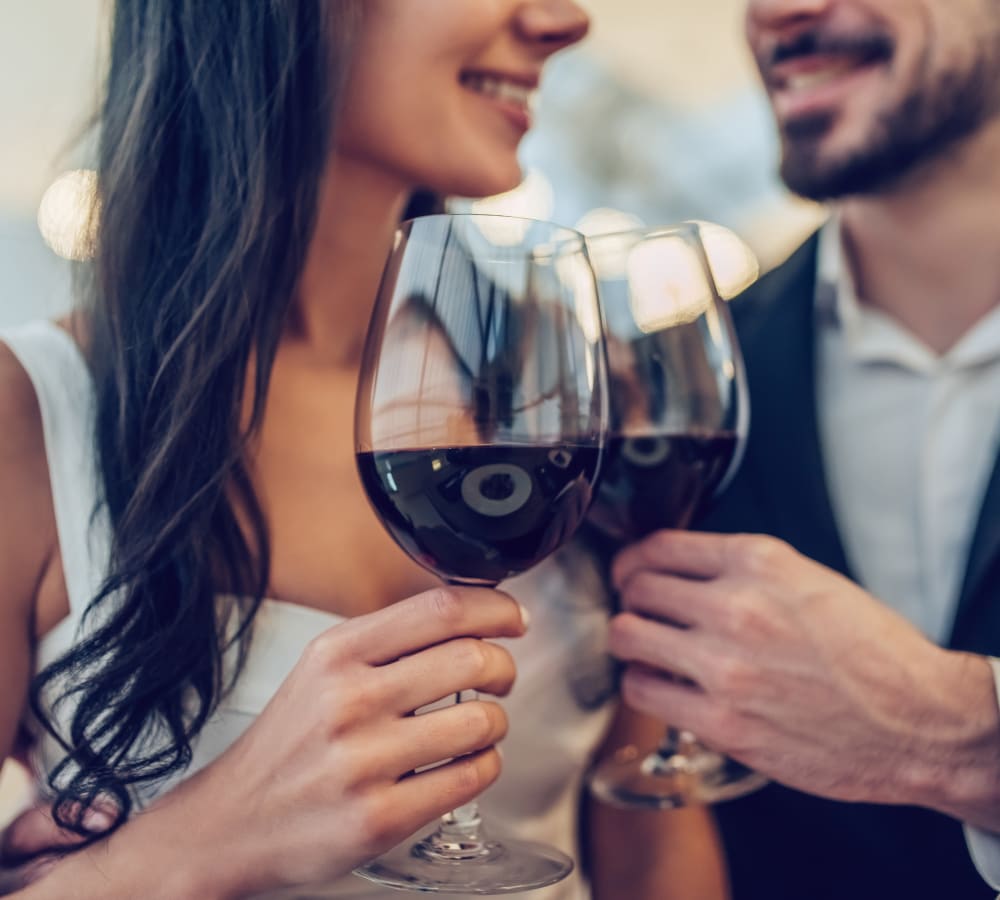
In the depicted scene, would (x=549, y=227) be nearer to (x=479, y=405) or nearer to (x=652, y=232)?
(x=479, y=405)

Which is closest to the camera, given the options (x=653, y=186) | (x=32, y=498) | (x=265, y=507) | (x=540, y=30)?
(x=32, y=498)

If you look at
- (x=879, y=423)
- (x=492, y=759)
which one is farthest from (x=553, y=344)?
(x=879, y=423)

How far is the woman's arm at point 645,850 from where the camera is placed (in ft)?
4.10

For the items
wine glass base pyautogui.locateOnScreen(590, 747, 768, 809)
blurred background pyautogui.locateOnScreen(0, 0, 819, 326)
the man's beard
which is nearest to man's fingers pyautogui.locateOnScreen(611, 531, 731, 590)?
wine glass base pyautogui.locateOnScreen(590, 747, 768, 809)

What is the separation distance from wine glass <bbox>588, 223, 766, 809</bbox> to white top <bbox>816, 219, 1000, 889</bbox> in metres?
0.43

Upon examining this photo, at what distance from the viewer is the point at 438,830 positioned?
0.82m

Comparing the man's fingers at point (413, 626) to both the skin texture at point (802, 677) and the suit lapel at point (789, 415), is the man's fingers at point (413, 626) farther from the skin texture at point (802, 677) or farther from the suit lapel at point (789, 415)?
the suit lapel at point (789, 415)

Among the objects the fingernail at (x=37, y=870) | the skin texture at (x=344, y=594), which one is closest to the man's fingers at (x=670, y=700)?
the skin texture at (x=344, y=594)

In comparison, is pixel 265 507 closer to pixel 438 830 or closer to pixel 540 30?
pixel 438 830

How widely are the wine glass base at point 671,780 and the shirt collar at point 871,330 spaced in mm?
725

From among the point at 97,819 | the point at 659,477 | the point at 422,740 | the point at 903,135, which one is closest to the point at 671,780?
the point at 659,477

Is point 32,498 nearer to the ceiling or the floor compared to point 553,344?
nearer to the floor

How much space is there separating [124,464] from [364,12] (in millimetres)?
557

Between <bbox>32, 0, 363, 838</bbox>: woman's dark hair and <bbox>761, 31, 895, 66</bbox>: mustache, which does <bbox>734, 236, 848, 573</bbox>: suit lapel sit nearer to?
<bbox>761, 31, 895, 66</bbox>: mustache
